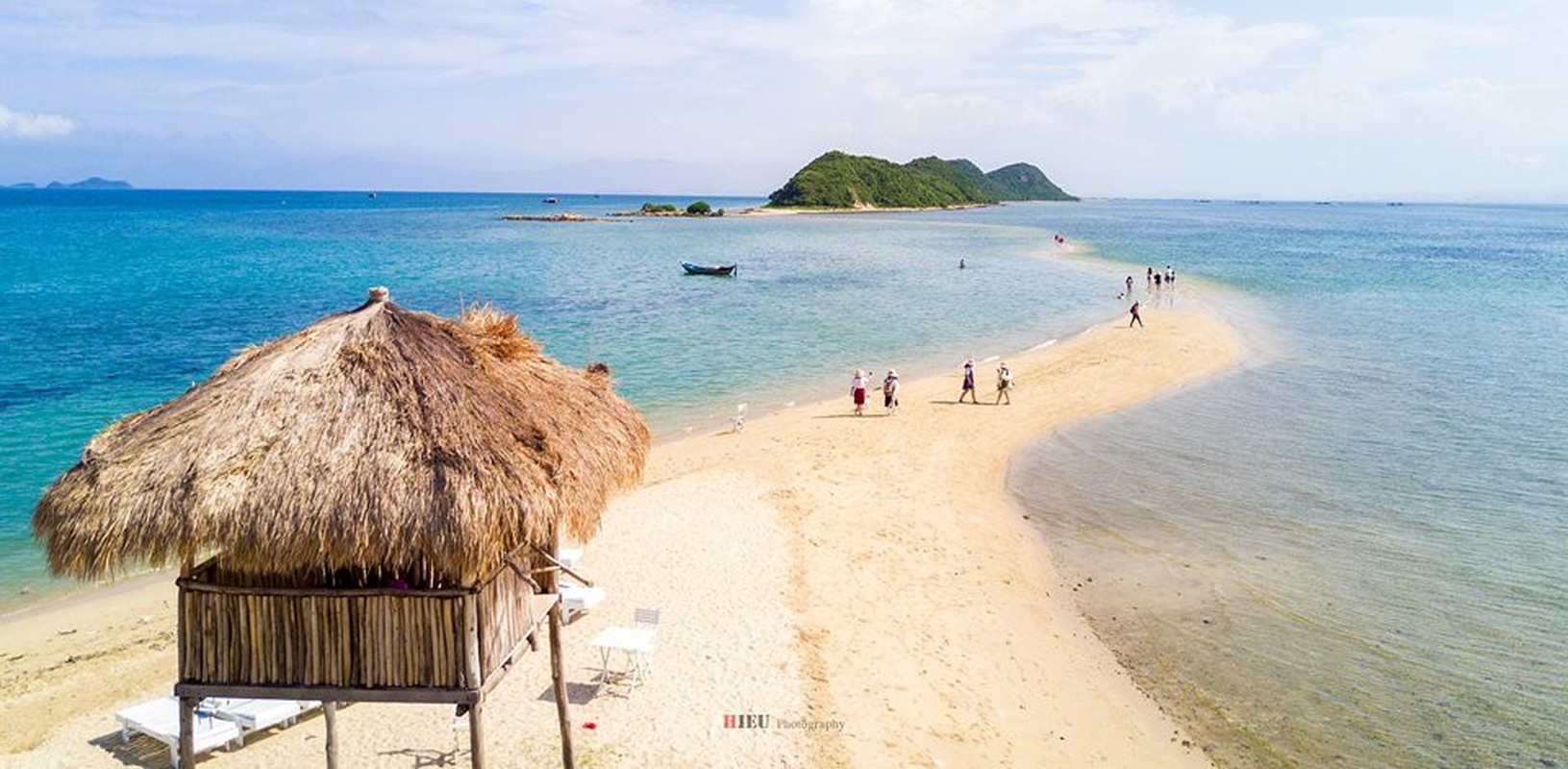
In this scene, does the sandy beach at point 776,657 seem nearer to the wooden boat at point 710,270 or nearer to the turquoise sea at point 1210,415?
the turquoise sea at point 1210,415

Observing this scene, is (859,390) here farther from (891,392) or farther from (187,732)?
(187,732)

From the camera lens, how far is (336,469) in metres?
7.62

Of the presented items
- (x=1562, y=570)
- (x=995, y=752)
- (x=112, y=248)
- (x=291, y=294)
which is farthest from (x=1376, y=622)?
(x=112, y=248)

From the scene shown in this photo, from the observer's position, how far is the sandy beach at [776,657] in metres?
10.2

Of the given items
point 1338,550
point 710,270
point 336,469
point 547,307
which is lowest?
point 1338,550

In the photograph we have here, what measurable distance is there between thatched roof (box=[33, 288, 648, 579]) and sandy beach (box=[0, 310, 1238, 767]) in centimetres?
318

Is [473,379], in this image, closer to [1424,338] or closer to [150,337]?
[150,337]

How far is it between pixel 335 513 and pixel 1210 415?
76.5ft

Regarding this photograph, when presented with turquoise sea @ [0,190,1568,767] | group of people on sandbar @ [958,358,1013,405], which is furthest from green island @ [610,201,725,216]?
group of people on sandbar @ [958,358,1013,405]

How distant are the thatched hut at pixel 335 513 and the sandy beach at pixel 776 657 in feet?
7.68

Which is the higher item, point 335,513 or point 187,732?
point 335,513

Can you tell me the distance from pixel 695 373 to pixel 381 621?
73.9ft

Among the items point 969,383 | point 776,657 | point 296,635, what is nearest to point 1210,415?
point 969,383

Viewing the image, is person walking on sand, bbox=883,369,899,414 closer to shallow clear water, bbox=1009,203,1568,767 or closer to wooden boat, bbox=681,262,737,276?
shallow clear water, bbox=1009,203,1568,767
